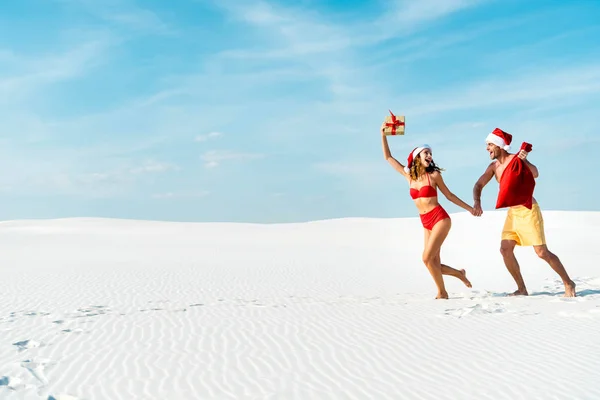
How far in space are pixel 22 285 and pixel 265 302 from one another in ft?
18.8

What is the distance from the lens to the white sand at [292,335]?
448 cm

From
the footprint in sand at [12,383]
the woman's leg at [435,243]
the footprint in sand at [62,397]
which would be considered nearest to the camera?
the footprint in sand at [62,397]

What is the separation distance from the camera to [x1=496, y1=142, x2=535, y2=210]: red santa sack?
25.7 ft

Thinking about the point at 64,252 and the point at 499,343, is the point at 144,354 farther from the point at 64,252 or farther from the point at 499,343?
the point at 64,252

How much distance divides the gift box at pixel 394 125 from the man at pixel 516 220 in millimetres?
1258

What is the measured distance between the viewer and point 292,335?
6.12 metres

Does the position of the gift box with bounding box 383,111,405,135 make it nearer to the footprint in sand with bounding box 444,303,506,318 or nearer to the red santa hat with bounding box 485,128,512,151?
the red santa hat with bounding box 485,128,512,151

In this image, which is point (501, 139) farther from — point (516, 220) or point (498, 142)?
point (516, 220)

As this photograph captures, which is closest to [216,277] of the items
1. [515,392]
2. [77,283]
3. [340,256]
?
[77,283]

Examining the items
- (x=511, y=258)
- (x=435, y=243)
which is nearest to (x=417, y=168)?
(x=435, y=243)

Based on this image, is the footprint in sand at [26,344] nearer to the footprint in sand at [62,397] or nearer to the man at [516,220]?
the footprint in sand at [62,397]

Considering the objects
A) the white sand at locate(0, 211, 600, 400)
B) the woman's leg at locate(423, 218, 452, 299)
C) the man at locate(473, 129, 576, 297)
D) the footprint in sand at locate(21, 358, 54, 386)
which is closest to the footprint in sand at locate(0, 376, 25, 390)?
the white sand at locate(0, 211, 600, 400)

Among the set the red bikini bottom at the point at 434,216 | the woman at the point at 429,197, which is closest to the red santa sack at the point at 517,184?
the woman at the point at 429,197

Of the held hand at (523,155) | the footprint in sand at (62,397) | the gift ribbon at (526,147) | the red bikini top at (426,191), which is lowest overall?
the footprint in sand at (62,397)
